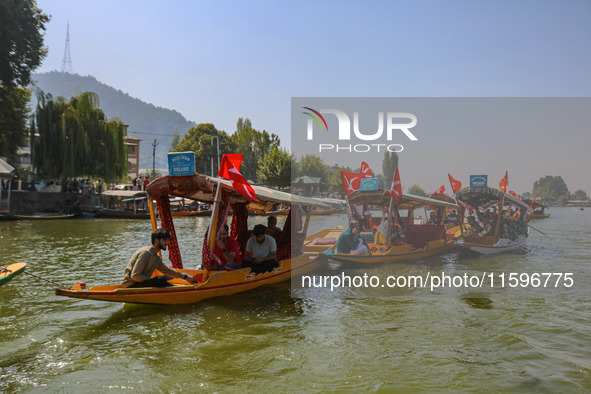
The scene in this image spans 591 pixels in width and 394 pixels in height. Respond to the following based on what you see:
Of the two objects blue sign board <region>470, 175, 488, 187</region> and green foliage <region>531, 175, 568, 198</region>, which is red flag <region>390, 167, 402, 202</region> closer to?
blue sign board <region>470, 175, 488, 187</region>

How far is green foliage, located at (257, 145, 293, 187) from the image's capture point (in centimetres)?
5609

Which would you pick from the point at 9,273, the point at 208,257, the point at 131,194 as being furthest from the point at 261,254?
the point at 131,194

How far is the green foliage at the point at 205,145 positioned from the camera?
6091cm

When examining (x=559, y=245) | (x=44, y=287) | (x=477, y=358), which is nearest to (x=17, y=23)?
(x=44, y=287)

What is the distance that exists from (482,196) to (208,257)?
578 inches

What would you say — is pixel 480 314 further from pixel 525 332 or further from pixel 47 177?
pixel 47 177

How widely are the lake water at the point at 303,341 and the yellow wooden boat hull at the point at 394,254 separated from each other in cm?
255

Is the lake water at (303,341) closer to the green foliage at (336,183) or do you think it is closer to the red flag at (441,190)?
the red flag at (441,190)

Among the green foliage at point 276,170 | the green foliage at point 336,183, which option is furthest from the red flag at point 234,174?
the green foliage at point 336,183

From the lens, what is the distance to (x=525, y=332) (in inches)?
321

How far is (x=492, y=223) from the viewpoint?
2042 centimetres

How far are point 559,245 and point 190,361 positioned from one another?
2406cm

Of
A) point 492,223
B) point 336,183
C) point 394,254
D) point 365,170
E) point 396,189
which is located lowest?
point 394,254

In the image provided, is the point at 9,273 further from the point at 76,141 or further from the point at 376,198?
the point at 76,141
